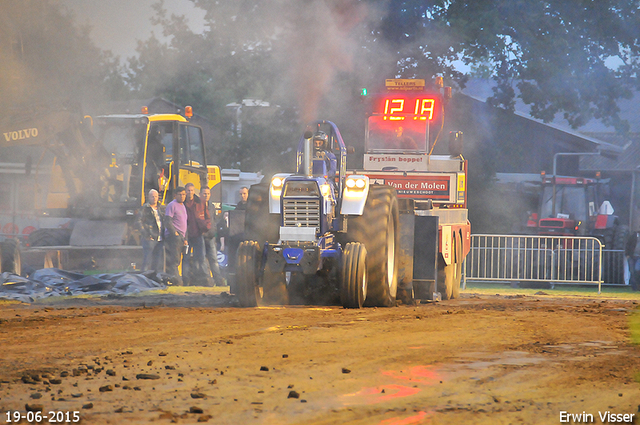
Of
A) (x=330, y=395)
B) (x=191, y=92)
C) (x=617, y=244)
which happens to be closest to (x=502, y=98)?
(x=617, y=244)

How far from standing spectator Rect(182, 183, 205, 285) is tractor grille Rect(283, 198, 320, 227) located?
16.3ft

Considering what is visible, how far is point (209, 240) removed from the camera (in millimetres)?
15125

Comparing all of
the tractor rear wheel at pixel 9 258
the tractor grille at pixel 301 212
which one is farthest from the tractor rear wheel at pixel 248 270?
the tractor rear wheel at pixel 9 258

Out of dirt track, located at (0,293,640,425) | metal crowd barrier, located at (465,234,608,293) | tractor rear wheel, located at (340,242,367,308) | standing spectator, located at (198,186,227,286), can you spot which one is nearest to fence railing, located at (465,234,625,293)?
metal crowd barrier, located at (465,234,608,293)

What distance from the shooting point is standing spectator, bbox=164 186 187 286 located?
14438mm

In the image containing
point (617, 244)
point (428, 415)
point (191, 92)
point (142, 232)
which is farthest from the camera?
point (191, 92)

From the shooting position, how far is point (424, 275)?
444 inches

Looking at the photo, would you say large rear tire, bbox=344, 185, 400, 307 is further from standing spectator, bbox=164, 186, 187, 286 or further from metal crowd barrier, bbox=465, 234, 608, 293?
metal crowd barrier, bbox=465, 234, 608, 293

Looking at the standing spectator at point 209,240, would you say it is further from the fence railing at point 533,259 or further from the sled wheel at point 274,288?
the fence railing at point 533,259

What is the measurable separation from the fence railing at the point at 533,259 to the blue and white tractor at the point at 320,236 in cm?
794

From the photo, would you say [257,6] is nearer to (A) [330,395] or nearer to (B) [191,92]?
(B) [191,92]

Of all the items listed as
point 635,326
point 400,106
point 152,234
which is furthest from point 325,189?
point 400,106

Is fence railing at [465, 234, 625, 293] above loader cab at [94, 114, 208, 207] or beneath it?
beneath

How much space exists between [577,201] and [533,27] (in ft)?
17.9
